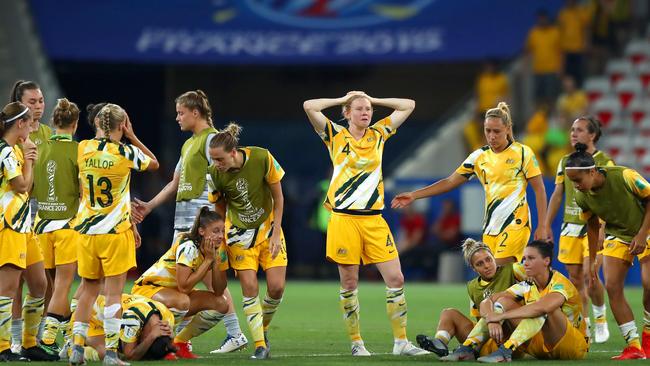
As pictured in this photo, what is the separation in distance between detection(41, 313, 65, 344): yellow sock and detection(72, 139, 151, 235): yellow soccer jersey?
39.3 inches

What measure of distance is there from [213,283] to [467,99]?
16529 mm

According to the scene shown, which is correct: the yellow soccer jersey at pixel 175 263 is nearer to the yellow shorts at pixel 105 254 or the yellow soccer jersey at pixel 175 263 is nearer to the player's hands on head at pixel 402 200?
the yellow shorts at pixel 105 254

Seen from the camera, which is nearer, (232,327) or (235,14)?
(232,327)

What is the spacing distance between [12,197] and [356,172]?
2976 millimetres

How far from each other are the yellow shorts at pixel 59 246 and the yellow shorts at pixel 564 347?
12.9 feet

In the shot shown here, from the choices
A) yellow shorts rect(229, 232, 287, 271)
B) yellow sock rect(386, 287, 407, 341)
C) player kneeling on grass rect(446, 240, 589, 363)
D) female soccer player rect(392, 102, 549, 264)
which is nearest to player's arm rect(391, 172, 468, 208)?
female soccer player rect(392, 102, 549, 264)

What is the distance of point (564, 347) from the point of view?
10.3m

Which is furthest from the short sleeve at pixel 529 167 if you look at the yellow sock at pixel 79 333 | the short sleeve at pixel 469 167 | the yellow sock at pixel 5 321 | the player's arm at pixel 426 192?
the yellow sock at pixel 5 321

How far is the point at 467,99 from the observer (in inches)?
1062

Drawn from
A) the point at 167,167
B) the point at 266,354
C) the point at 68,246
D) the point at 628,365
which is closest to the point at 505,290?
the point at 628,365

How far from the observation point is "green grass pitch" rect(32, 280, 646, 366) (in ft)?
34.9

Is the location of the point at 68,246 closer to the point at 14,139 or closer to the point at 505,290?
the point at 14,139

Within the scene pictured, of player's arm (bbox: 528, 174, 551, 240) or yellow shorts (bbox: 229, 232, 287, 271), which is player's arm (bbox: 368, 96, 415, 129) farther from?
yellow shorts (bbox: 229, 232, 287, 271)

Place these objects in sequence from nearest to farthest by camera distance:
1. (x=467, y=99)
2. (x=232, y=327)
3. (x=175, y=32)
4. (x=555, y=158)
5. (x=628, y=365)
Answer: (x=628, y=365) → (x=232, y=327) → (x=555, y=158) → (x=175, y=32) → (x=467, y=99)
